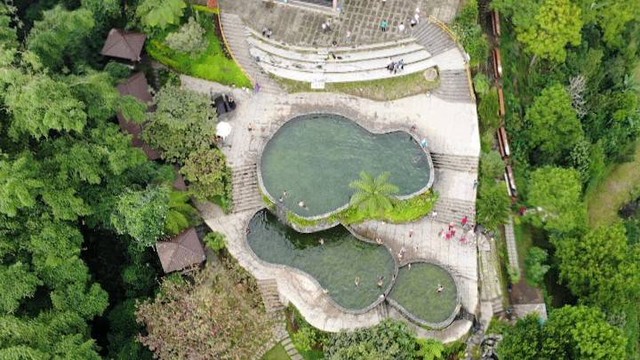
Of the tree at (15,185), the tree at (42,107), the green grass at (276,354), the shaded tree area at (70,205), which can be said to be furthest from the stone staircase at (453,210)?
the tree at (15,185)

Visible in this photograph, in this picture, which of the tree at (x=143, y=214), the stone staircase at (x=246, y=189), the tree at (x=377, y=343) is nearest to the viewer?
the tree at (x=377, y=343)

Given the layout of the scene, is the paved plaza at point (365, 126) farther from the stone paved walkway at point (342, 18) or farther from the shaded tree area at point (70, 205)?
the shaded tree area at point (70, 205)

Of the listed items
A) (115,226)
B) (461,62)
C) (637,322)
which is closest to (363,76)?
(461,62)

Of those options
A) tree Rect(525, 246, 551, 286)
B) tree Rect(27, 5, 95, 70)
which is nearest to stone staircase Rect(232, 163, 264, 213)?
tree Rect(27, 5, 95, 70)

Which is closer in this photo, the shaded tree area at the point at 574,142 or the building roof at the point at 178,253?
the shaded tree area at the point at 574,142

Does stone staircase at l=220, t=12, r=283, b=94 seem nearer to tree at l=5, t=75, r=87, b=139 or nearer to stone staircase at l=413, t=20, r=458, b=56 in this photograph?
stone staircase at l=413, t=20, r=458, b=56

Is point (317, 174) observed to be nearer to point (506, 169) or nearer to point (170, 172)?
point (170, 172)

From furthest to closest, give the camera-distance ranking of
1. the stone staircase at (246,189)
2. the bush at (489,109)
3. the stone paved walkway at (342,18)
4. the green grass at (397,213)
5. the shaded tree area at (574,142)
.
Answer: the stone paved walkway at (342,18)
the bush at (489,109)
the stone staircase at (246,189)
the green grass at (397,213)
the shaded tree area at (574,142)
